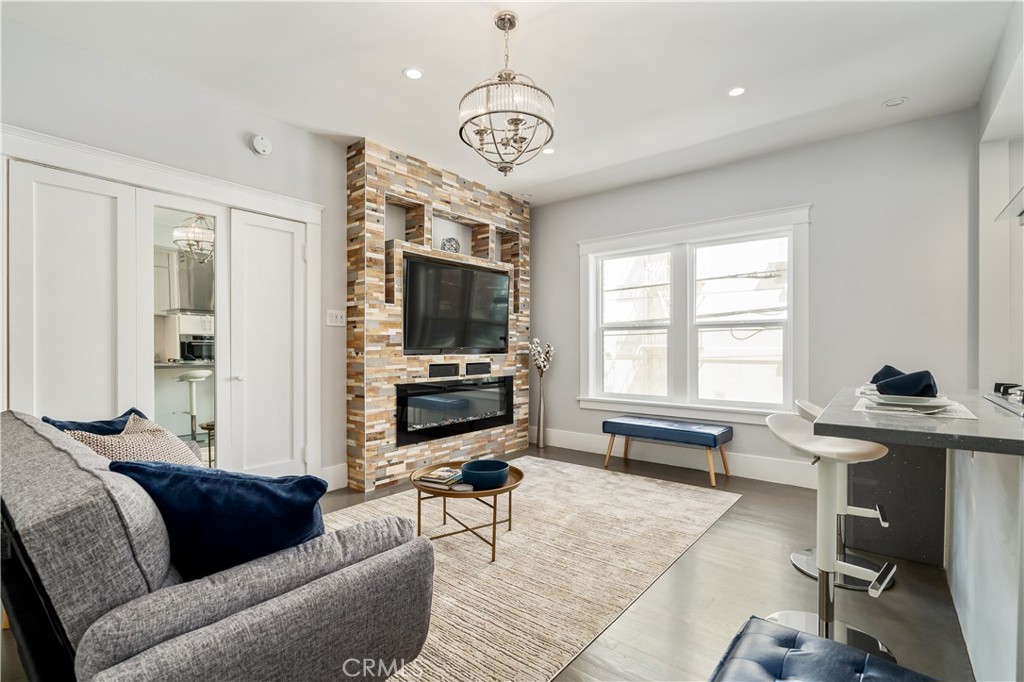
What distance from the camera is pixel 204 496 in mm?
1078

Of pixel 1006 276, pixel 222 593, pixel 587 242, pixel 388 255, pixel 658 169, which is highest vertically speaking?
pixel 658 169

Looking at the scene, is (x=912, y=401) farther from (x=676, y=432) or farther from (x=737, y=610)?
(x=676, y=432)

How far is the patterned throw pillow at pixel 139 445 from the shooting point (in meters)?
1.80

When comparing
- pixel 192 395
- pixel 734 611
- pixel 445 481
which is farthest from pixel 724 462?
pixel 192 395

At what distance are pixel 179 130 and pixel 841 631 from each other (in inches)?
177

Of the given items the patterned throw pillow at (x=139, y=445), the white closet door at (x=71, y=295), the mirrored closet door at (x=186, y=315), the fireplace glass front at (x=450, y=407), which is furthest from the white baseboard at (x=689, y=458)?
the white closet door at (x=71, y=295)

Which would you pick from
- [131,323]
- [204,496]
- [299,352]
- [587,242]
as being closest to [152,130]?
[131,323]

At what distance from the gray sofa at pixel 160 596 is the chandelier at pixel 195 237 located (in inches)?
87.5

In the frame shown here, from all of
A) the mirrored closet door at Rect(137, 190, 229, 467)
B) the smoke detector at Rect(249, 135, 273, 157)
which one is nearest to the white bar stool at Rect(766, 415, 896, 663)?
the mirrored closet door at Rect(137, 190, 229, 467)

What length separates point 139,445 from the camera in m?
1.89

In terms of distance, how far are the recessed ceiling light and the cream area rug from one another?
2985 mm

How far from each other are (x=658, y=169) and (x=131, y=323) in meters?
4.32

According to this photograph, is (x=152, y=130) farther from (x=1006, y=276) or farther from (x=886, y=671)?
(x=1006, y=276)

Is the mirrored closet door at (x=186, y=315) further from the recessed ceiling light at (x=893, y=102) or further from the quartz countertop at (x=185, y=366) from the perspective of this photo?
the recessed ceiling light at (x=893, y=102)
